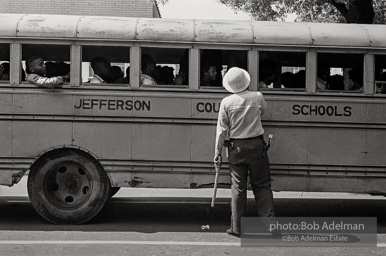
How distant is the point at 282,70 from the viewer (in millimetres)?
8156

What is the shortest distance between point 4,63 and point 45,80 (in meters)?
0.73

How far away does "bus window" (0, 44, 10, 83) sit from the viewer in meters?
7.94

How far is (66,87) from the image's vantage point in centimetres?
783

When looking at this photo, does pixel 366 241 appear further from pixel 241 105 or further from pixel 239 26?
pixel 239 26

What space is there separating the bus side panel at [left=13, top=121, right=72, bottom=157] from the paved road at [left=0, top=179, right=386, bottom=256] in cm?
97

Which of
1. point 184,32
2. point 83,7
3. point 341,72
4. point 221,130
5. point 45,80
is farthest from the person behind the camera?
point 83,7

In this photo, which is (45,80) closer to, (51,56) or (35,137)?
(51,56)

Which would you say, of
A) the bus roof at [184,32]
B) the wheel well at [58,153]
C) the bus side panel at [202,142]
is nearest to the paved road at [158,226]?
the wheel well at [58,153]

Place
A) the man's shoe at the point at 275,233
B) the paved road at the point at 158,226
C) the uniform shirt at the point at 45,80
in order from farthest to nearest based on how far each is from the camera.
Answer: the uniform shirt at the point at 45,80 → the man's shoe at the point at 275,233 → the paved road at the point at 158,226

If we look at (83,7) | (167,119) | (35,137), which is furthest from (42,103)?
(83,7)

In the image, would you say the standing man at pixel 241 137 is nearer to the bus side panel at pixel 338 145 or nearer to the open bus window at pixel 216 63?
the open bus window at pixel 216 63

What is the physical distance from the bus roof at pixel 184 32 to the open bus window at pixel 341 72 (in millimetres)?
195

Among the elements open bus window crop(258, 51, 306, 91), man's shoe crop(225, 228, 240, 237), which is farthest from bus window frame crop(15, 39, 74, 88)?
man's shoe crop(225, 228, 240, 237)

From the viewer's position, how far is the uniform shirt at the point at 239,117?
23.8ft
